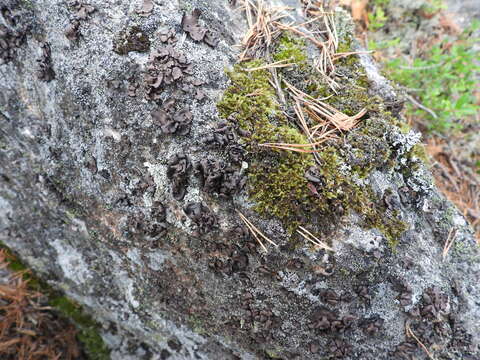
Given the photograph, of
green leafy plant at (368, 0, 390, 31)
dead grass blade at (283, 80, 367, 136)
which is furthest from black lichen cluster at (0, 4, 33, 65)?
green leafy plant at (368, 0, 390, 31)

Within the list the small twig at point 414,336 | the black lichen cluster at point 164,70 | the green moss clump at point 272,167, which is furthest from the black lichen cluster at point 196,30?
the small twig at point 414,336

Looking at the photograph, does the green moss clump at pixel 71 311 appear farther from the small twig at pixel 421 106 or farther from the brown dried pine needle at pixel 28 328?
the small twig at pixel 421 106

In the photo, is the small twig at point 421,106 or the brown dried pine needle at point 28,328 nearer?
the brown dried pine needle at point 28,328

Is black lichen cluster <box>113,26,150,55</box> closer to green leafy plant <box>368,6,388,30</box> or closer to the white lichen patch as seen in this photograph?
the white lichen patch

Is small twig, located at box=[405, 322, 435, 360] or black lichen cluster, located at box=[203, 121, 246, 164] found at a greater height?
black lichen cluster, located at box=[203, 121, 246, 164]

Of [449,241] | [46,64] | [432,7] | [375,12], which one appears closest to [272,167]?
[449,241]

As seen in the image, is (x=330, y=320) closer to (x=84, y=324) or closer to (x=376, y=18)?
(x=84, y=324)

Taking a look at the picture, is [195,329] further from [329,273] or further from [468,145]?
[468,145]

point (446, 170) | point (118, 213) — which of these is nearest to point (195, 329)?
point (118, 213)
